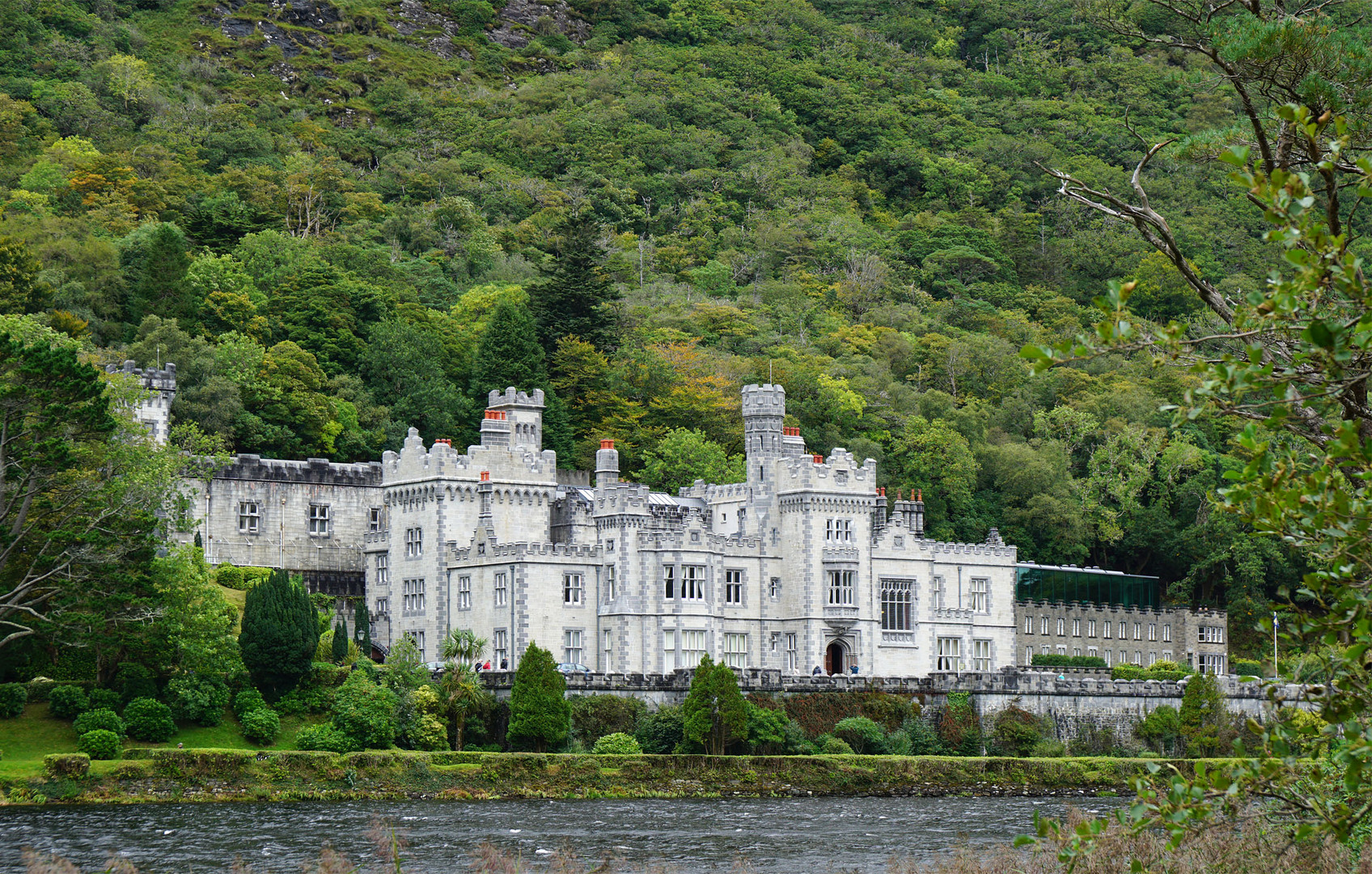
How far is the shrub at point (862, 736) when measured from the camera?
66.6 metres

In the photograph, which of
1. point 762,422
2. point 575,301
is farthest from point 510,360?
point 762,422

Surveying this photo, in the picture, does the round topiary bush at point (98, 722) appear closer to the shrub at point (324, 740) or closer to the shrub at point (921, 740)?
the shrub at point (324, 740)

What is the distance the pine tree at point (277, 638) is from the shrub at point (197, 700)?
2.20 meters

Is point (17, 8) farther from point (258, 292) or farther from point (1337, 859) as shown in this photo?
point (1337, 859)

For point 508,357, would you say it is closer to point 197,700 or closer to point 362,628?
point 362,628

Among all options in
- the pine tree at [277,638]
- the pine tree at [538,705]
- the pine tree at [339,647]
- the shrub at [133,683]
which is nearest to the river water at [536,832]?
the pine tree at [538,705]

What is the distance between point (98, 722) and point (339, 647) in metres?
11.9

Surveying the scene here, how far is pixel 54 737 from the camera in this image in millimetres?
55344

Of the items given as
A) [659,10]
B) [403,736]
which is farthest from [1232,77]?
[659,10]

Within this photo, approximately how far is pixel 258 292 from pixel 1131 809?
280 feet

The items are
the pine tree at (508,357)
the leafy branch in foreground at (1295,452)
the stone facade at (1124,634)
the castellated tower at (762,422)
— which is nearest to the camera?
the leafy branch in foreground at (1295,452)

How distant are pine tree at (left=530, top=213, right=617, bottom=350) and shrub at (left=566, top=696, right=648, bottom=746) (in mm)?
→ 37733

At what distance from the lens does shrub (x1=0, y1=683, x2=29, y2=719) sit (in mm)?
55969

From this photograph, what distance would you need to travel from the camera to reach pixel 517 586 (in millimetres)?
68750
